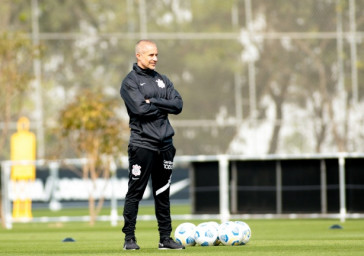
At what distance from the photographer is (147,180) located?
859 centimetres

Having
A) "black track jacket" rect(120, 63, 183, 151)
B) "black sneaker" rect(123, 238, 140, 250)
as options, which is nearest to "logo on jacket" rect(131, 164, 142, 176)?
"black track jacket" rect(120, 63, 183, 151)

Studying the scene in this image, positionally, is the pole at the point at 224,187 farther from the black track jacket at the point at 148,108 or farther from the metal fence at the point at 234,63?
the metal fence at the point at 234,63

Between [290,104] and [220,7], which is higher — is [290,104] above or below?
below

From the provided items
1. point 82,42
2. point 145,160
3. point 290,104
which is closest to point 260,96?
point 290,104

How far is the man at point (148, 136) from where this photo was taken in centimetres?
855

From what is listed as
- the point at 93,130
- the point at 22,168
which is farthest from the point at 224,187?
the point at 22,168

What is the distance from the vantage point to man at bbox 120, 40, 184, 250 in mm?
8547

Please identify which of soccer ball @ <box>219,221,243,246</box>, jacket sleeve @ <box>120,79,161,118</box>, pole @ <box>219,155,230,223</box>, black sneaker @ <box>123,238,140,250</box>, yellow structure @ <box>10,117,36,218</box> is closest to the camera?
jacket sleeve @ <box>120,79,161,118</box>

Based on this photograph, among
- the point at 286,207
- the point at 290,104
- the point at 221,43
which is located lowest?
the point at 286,207

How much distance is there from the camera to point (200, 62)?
87.6 ft

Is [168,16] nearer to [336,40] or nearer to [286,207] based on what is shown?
[336,40]

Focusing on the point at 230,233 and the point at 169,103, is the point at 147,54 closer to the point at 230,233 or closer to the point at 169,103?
the point at 169,103

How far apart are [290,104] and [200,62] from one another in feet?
8.61

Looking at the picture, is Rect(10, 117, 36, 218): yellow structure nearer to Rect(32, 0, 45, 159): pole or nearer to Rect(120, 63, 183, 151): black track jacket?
Rect(32, 0, 45, 159): pole
